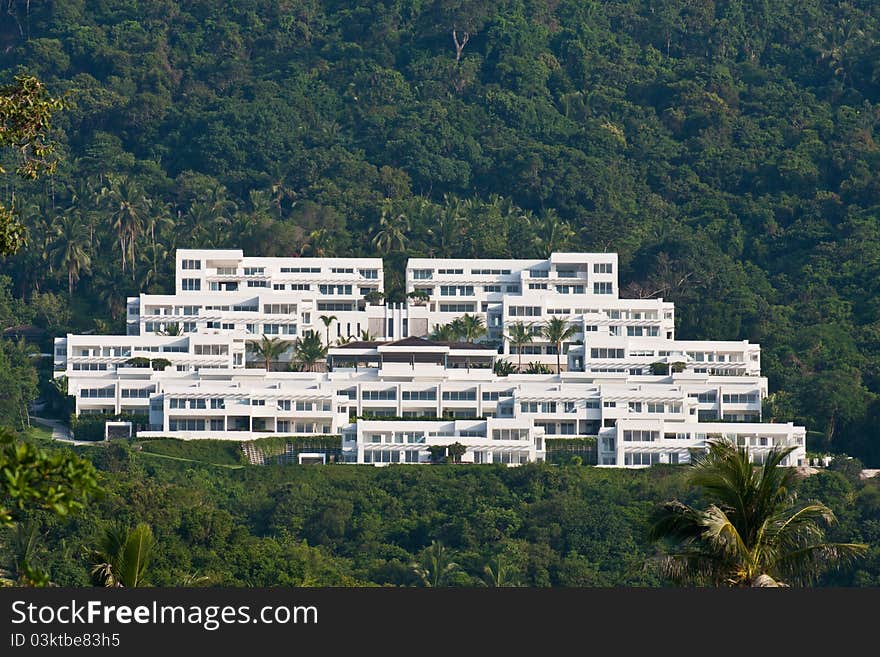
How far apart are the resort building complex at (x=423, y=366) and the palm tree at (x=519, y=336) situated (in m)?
0.09

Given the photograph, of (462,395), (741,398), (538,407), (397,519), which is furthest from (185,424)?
(741,398)

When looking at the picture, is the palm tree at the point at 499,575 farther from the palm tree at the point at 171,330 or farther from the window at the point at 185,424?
the palm tree at the point at 171,330

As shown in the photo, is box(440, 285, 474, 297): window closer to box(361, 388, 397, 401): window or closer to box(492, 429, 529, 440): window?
box(361, 388, 397, 401): window

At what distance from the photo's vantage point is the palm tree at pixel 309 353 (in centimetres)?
10919

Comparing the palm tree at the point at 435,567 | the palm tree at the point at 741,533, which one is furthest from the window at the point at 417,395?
the palm tree at the point at 741,533

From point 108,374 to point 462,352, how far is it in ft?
53.4

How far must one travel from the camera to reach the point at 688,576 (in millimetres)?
27547

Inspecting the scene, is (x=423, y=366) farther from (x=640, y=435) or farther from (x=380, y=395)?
(x=640, y=435)

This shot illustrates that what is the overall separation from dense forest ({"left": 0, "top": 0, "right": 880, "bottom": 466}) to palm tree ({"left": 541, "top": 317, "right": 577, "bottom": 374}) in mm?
9880

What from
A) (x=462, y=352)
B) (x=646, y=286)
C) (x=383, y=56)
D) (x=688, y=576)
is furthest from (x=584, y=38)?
(x=688, y=576)

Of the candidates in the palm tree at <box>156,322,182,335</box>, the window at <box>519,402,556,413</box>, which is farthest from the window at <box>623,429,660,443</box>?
the palm tree at <box>156,322,182,335</box>

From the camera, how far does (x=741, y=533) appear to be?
91.0 ft

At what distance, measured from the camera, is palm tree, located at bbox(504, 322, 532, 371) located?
111 metres

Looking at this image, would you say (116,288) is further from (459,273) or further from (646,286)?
(646,286)
